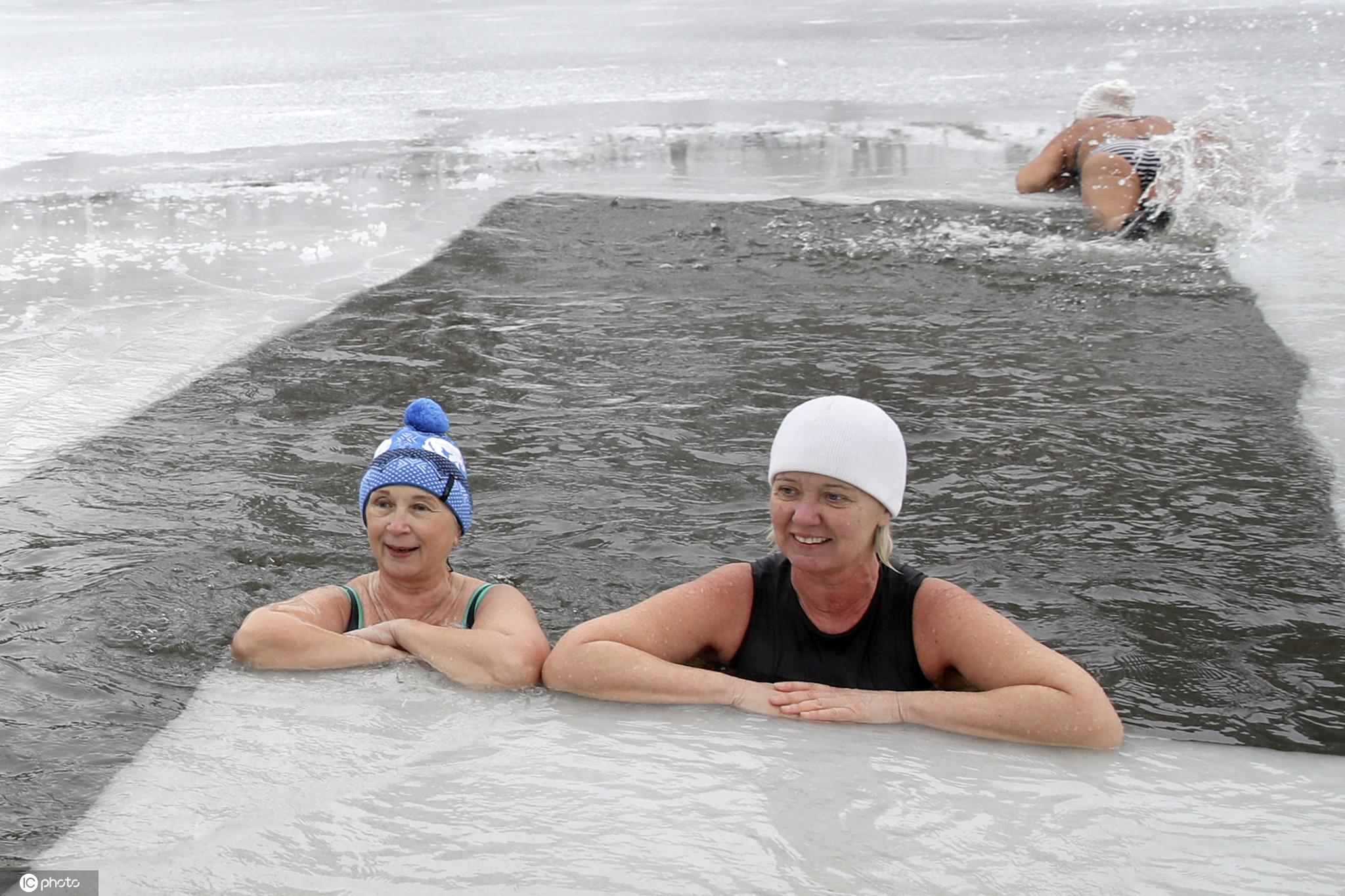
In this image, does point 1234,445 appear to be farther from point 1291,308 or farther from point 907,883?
point 907,883

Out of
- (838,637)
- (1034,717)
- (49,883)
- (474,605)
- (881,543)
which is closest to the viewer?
(49,883)

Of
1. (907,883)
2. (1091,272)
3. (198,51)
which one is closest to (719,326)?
(1091,272)

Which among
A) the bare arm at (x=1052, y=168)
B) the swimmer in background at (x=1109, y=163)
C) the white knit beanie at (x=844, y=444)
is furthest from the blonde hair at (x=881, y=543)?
the bare arm at (x=1052, y=168)

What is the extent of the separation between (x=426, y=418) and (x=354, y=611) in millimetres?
608

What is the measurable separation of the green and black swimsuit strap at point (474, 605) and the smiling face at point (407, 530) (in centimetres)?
13

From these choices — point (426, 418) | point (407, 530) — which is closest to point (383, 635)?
point (407, 530)

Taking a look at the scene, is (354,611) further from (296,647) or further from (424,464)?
(424,464)

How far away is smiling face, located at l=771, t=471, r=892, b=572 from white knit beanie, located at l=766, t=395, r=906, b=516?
3cm

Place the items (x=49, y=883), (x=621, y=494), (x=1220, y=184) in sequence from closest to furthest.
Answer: (x=49, y=883), (x=621, y=494), (x=1220, y=184)

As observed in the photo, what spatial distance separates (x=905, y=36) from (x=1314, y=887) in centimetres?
1839

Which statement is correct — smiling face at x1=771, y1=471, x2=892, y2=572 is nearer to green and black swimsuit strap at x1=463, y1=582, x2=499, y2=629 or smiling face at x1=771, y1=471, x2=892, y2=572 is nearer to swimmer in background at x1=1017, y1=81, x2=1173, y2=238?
green and black swimsuit strap at x1=463, y1=582, x2=499, y2=629

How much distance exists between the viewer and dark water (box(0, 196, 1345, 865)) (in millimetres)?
3787

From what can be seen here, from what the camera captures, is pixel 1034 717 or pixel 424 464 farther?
pixel 424 464

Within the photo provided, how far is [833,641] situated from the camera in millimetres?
3617
